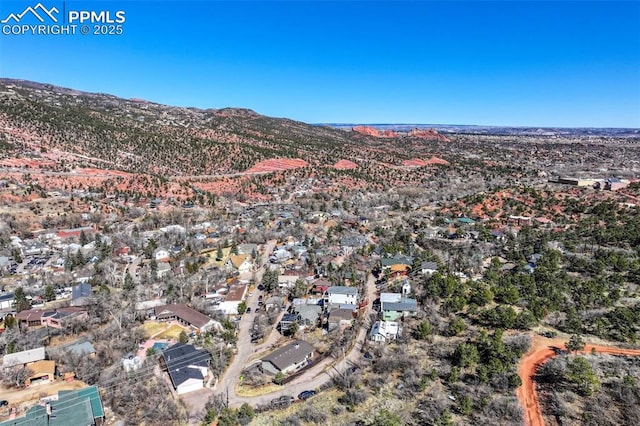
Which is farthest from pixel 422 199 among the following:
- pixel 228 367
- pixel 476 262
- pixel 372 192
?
pixel 228 367

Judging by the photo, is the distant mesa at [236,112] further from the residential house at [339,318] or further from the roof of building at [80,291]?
the residential house at [339,318]

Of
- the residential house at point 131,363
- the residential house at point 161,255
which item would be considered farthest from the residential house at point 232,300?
the residential house at point 161,255

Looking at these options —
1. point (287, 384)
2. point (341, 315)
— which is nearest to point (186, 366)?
point (287, 384)

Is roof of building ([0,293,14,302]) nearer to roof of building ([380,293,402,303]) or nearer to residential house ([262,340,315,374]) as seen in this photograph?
residential house ([262,340,315,374])

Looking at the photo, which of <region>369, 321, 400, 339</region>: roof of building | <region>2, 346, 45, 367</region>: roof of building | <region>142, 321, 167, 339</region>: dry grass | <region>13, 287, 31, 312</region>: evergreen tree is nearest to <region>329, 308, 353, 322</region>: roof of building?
<region>369, 321, 400, 339</region>: roof of building

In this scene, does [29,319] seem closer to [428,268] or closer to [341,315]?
[341,315]

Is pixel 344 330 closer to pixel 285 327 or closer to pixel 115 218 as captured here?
pixel 285 327
